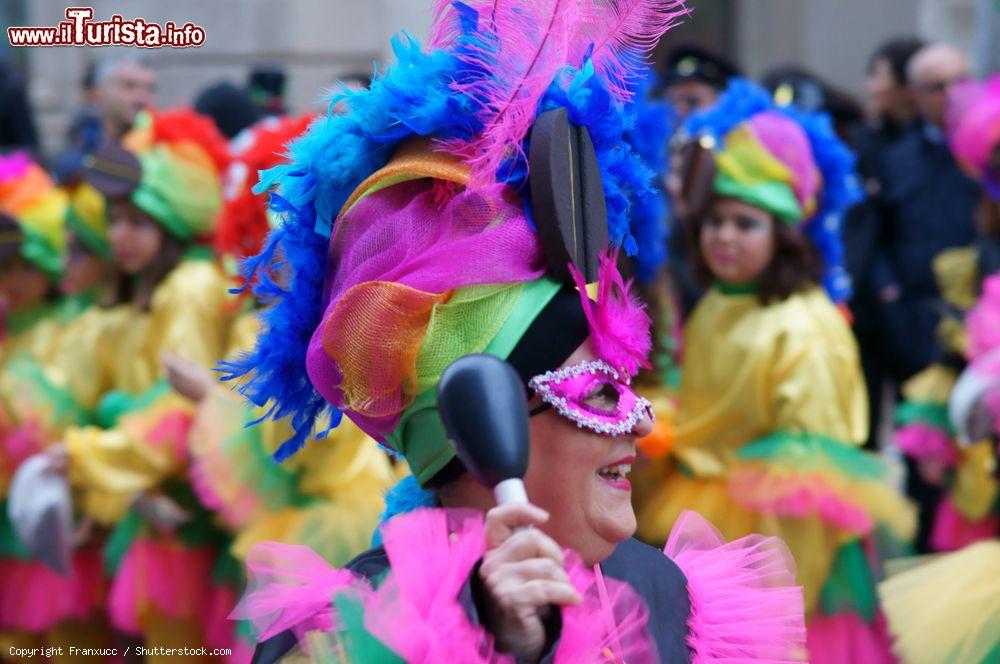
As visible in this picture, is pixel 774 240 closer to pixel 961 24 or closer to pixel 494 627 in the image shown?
pixel 494 627

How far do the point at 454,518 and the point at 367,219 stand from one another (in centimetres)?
50

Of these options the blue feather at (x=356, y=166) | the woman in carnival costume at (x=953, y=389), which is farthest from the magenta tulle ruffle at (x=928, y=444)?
the blue feather at (x=356, y=166)

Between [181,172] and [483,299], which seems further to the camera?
[181,172]

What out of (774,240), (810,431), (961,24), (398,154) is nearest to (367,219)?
(398,154)

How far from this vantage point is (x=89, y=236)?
6121 millimetres

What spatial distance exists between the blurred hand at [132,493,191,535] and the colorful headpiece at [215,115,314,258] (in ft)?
3.16

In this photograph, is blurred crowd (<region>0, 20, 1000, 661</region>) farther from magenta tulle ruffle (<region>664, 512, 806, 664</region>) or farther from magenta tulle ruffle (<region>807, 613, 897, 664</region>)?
magenta tulle ruffle (<region>664, 512, 806, 664</region>)

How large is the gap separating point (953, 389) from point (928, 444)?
0.25 meters

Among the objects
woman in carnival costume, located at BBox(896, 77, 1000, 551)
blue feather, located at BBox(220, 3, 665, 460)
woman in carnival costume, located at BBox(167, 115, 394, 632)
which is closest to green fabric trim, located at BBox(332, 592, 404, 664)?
blue feather, located at BBox(220, 3, 665, 460)

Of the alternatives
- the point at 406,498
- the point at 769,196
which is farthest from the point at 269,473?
the point at 406,498

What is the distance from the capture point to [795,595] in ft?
8.18

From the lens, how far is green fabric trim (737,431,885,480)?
4.97 m

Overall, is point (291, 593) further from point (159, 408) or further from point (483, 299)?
point (159, 408)

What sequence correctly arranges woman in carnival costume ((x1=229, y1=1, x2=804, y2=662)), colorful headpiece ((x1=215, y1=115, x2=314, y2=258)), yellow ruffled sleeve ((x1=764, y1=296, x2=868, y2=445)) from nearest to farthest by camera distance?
woman in carnival costume ((x1=229, y1=1, x2=804, y2=662)) → yellow ruffled sleeve ((x1=764, y1=296, x2=868, y2=445)) → colorful headpiece ((x1=215, y1=115, x2=314, y2=258))
